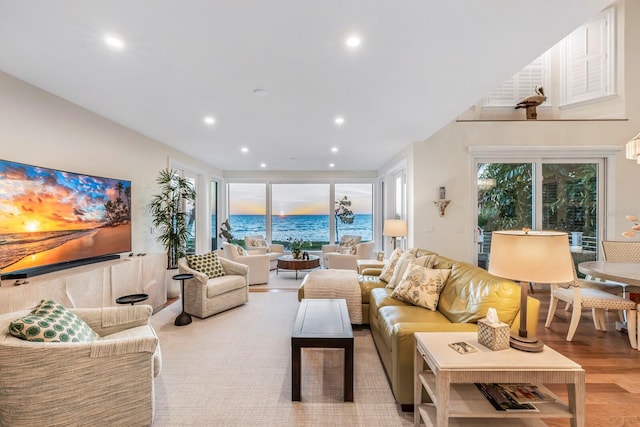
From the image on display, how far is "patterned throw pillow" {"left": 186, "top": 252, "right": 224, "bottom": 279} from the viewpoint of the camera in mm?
4094

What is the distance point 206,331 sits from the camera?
3375 millimetres

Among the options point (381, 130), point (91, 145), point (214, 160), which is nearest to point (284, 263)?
point (214, 160)

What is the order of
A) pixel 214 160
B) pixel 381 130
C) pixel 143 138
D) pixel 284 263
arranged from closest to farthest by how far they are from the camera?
pixel 381 130 → pixel 143 138 → pixel 284 263 → pixel 214 160

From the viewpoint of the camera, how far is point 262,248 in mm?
7090

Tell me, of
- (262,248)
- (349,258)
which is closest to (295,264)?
(349,258)

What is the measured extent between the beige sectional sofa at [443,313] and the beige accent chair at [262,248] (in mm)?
4169

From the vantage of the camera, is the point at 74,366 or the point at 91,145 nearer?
the point at 74,366

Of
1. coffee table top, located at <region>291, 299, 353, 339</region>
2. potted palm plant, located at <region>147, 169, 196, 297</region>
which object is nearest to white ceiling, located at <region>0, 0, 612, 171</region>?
potted palm plant, located at <region>147, 169, 196, 297</region>

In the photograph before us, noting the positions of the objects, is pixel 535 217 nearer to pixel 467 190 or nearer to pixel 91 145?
pixel 467 190

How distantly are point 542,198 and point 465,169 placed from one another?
4.89 feet

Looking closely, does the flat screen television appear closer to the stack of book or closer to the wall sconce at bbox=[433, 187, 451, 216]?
the stack of book

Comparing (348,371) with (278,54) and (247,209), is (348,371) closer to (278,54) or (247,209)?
(278,54)

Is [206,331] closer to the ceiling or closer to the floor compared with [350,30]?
closer to the floor

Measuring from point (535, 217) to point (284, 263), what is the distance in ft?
15.4
